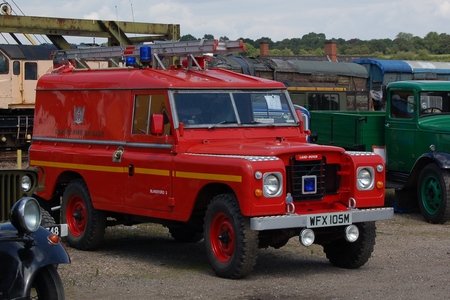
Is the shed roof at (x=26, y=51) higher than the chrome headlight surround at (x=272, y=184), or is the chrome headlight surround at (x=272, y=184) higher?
the shed roof at (x=26, y=51)

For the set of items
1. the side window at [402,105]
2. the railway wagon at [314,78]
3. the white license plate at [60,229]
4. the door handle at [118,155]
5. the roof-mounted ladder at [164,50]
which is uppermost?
the railway wagon at [314,78]

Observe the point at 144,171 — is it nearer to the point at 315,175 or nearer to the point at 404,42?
the point at 315,175

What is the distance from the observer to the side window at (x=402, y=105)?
14.4 m

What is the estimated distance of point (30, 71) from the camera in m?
27.1

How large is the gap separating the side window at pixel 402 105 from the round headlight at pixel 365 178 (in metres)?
5.21

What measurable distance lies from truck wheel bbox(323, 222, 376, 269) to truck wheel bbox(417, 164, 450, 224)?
3957mm

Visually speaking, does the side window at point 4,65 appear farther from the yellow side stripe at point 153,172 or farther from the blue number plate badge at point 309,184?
the blue number plate badge at point 309,184

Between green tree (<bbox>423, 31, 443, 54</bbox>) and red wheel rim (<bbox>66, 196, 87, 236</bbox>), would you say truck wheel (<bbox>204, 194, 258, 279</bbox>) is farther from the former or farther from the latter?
green tree (<bbox>423, 31, 443, 54</bbox>)

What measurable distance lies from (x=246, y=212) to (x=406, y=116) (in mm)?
6689

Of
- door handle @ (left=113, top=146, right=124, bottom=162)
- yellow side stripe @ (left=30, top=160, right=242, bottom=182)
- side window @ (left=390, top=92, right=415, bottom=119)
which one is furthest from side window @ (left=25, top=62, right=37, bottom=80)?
door handle @ (left=113, top=146, right=124, bottom=162)

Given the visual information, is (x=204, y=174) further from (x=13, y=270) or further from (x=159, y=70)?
(x=13, y=270)

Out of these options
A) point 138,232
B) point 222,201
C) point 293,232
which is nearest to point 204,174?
point 222,201

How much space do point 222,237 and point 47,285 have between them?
2790 millimetres

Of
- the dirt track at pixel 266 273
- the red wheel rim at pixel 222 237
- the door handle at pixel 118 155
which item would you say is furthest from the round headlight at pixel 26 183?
the door handle at pixel 118 155
